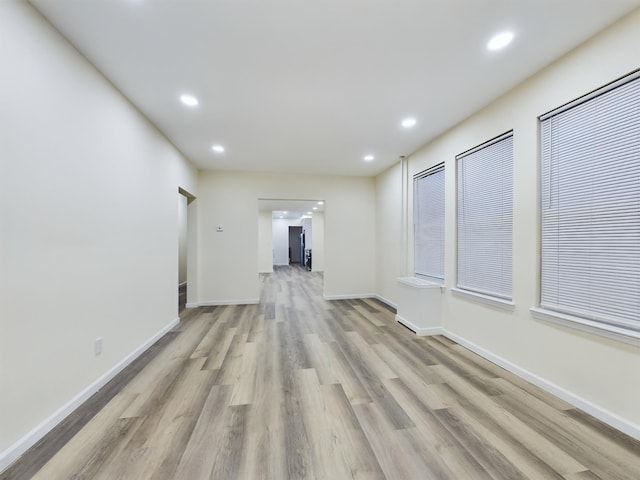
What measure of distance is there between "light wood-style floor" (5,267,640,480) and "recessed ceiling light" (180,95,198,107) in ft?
8.50

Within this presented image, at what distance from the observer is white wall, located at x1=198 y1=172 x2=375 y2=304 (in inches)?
200

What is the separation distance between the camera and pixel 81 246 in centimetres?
197

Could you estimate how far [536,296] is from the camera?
7.42 feet

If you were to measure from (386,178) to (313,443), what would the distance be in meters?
4.51

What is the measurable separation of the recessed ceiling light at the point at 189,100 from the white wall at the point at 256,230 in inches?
98.1

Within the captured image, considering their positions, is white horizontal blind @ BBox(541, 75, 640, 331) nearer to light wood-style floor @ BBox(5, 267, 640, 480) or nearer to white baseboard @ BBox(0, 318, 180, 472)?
light wood-style floor @ BBox(5, 267, 640, 480)

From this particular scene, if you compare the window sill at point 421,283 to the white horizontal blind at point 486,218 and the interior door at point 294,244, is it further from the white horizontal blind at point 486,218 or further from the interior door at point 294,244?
the interior door at point 294,244

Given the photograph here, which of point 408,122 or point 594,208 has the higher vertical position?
point 408,122

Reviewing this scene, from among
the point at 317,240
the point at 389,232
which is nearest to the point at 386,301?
the point at 389,232

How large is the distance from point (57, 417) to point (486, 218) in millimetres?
3890

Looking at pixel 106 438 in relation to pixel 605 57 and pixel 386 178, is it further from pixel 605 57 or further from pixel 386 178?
pixel 386 178

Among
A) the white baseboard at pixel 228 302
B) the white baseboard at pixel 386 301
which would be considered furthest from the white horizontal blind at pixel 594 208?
the white baseboard at pixel 228 302

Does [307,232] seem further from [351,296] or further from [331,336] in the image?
[331,336]

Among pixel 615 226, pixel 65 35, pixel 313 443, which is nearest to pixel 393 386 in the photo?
pixel 313 443
